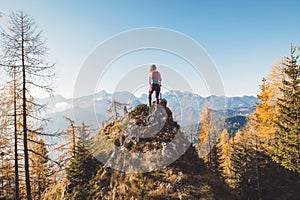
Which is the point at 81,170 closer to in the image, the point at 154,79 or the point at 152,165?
the point at 152,165

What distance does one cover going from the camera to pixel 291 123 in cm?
2319

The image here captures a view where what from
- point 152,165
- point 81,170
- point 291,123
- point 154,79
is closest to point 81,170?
point 81,170

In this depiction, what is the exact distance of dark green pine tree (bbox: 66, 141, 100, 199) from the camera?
608 inches

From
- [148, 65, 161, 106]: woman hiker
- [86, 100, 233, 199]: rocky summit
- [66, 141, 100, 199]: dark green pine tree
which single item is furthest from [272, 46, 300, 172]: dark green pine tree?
[66, 141, 100, 199]: dark green pine tree

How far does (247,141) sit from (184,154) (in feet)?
79.0

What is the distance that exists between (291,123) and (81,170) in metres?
21.8

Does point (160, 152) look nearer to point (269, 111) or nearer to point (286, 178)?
point (286, 178)

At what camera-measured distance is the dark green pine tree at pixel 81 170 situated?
15442 mm

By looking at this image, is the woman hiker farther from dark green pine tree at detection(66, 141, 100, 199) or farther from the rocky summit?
dark green pine tree at detection(66, 141, 100, 199)

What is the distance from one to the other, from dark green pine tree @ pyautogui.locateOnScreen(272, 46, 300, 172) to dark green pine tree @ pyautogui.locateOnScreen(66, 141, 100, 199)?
65.4 feet

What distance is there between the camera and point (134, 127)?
51.8 feet

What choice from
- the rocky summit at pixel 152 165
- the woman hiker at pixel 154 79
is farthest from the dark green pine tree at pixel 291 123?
the woman hiker at pixel 154 79

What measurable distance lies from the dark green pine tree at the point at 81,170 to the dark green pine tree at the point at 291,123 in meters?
19.9

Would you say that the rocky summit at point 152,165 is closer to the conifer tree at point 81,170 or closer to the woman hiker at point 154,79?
the conifer tree at point 81,170
